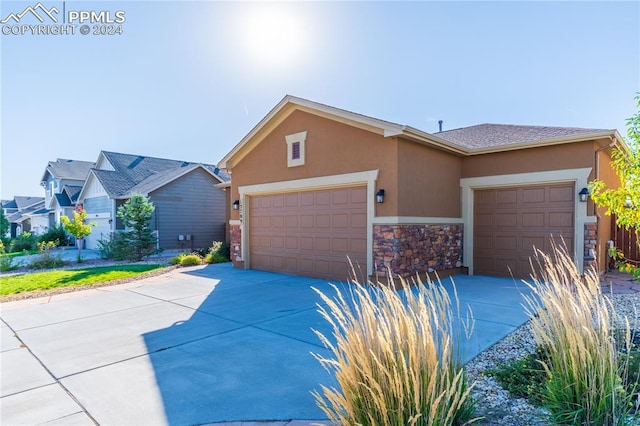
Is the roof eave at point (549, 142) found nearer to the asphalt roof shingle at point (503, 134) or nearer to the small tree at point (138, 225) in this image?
the asphalt roof shingle at point (503, 134)

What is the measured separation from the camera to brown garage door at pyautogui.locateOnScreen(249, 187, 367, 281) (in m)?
8.80

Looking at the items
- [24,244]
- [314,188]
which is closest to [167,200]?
[24,244]

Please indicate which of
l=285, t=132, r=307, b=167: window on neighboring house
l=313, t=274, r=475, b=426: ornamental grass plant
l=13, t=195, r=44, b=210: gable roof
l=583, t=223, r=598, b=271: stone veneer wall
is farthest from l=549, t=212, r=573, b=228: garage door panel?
l=13, t=195, r=44, b=210: gable roof

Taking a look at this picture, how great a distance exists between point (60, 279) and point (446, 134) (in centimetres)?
1267

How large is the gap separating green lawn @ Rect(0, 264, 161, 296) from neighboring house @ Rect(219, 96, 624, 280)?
14.4 feet

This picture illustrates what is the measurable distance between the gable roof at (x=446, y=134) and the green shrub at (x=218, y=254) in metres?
3.67

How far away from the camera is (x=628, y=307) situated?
19.7 ft

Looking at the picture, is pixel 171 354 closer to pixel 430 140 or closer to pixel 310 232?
pixel 310 232

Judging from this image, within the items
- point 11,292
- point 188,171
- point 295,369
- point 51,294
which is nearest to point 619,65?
point 295,369

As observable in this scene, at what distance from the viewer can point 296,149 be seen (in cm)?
998

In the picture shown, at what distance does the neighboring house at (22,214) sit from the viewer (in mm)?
29869

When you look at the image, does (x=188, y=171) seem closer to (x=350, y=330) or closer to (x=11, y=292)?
(x=11, y=292)

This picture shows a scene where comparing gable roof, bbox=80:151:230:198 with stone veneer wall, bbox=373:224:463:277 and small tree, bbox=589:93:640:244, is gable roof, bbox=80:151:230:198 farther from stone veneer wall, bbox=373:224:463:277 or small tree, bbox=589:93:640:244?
small tree, bbox=589:93:640:244

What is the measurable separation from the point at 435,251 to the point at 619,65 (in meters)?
5.78
